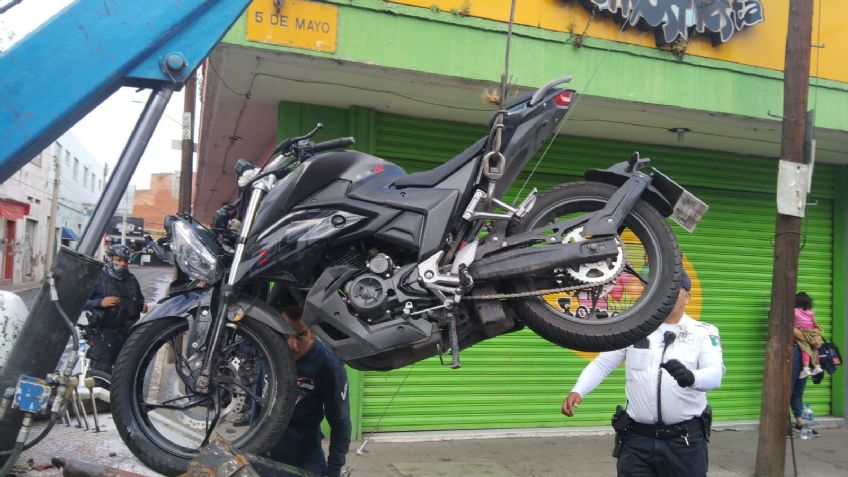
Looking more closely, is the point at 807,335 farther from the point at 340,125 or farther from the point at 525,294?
the point at 525,294

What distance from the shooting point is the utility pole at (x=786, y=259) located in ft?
19.2

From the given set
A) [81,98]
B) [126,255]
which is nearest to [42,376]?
[81,98]

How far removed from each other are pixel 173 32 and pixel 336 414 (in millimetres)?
2237

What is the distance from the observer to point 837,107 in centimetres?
700

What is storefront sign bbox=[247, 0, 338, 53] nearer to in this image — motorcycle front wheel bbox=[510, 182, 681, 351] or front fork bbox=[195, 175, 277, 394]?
front fork bbox=[195, 175, 277, 394]

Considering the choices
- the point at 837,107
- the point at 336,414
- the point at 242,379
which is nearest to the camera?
the point at 242,379

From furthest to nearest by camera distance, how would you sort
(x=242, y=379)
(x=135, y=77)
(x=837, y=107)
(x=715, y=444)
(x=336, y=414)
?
(x=715, y=444)
(x=837, y=107)
(x=336, y=414)
(x=242, y=379)
(x=135, y=77)

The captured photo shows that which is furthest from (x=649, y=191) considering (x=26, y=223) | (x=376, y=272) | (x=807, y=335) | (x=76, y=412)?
(x=26, y=223)

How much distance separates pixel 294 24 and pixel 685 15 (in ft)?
12.5

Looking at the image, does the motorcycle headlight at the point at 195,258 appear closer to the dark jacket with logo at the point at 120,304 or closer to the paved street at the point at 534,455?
the paved street at the point at 534,455

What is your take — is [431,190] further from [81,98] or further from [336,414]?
[336,414]

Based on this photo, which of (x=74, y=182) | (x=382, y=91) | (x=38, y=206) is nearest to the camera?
(x=382, y=91)

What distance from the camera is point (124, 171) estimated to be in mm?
2271

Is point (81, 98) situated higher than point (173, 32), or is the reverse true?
point (173, 32)
